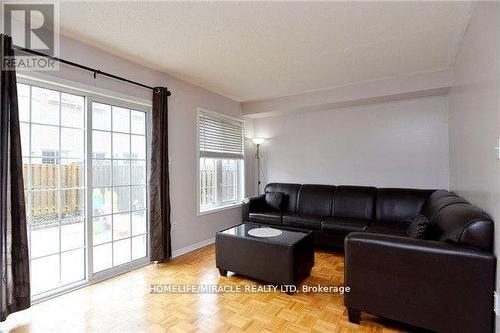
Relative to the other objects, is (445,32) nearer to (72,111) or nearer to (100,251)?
(72,111)

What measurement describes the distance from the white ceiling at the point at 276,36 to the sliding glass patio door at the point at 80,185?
28.5 inches

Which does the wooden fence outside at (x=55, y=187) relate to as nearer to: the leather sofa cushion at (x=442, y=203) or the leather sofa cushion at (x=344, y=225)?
the leather sofa cushion at (x=344, y=225)

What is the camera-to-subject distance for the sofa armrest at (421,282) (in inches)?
59.9

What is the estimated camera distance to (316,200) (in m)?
4.06

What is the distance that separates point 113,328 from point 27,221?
1.22 meters

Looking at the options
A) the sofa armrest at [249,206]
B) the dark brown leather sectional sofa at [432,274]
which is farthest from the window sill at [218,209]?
the dark brown leather sectional sofa at [432,274]

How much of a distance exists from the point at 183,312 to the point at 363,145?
11.9 ft

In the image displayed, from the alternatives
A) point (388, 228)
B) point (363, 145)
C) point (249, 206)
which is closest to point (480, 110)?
point (388, 228)

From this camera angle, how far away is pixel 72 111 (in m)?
2.50

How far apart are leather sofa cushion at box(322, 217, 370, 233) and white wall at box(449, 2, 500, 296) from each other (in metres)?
1.11

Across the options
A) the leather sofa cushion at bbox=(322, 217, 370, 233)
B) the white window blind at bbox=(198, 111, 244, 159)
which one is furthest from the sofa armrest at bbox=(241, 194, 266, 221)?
the leather sofa cushion at bbox=(322, 217, 370, 233)

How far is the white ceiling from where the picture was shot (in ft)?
6.36

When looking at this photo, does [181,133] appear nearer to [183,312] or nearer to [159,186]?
[159,186]

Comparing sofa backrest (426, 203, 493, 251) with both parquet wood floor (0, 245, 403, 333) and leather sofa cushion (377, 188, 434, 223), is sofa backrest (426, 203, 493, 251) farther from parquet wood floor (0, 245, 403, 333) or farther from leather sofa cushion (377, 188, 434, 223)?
leather sofa cushion (377, 188, 434, 223)
